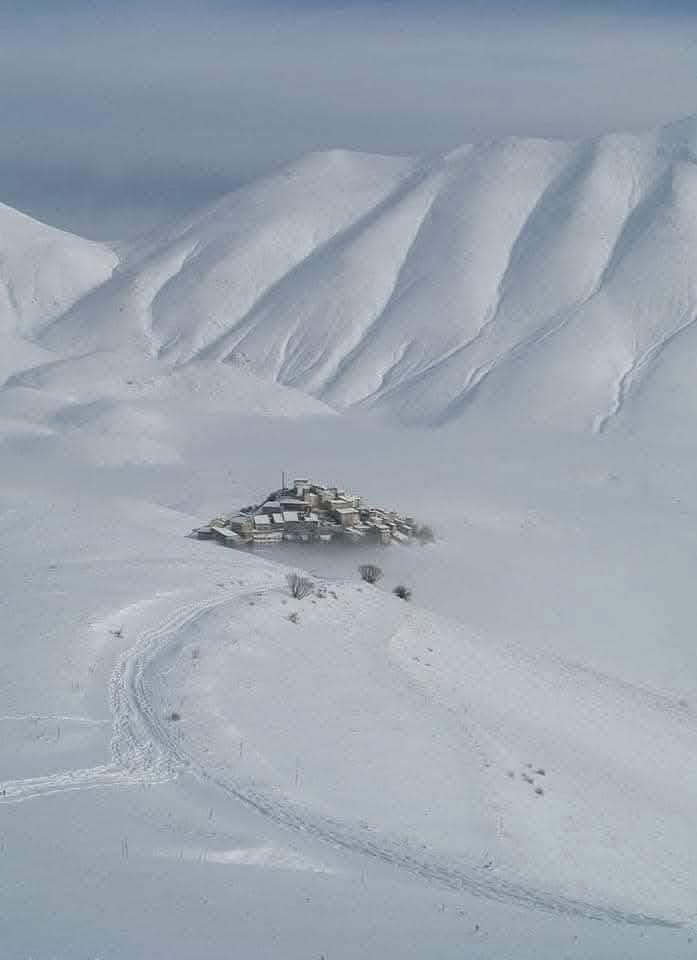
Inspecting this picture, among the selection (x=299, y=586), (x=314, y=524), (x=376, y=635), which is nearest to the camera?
(x=376, y=635)

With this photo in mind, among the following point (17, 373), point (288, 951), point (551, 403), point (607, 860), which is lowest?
point (17, 373)

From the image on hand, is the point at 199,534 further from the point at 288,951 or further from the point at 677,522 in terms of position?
the point at 288,951

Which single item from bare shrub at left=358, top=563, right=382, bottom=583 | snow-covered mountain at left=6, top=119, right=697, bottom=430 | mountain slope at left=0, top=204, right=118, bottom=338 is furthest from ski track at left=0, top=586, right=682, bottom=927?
mountain slope at left=0, top=204, right=118, bottom=338

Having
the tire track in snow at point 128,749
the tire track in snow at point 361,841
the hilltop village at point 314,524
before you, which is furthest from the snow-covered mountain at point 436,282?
the tire track in snow at point 361,841

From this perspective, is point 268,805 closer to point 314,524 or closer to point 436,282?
point 314,524

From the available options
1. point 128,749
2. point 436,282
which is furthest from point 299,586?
point 436,282

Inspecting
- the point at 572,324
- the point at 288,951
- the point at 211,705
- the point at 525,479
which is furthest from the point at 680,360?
the point at 288,951

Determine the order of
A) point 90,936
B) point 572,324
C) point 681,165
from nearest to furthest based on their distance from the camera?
1. point 90,936
2. point 572,324
3. point 681,165
